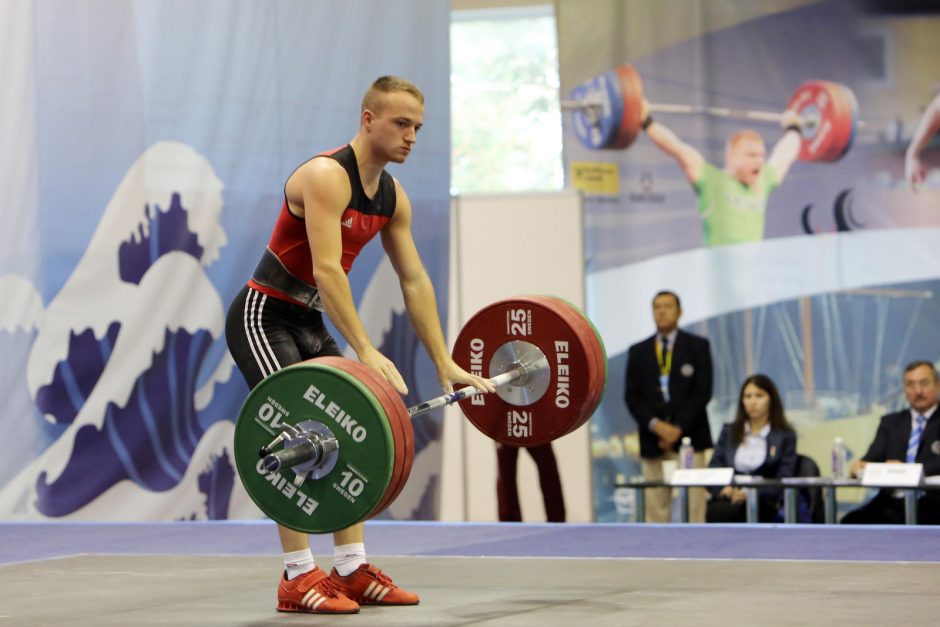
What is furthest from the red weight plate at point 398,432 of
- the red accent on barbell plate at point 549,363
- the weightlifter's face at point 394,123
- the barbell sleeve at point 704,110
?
the barbell sleeve at point 704,110

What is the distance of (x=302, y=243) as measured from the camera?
371 cm

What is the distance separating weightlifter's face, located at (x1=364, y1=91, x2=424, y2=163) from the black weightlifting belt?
0.41 metres

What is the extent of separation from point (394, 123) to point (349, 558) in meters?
1.12

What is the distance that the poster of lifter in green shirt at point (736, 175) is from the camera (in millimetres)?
8055

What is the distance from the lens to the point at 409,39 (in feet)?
24.7

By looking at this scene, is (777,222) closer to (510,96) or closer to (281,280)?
(510,96)

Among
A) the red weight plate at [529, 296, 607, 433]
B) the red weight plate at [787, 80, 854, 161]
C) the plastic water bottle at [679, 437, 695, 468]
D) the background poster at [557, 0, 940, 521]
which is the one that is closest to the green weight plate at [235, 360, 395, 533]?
the red weight plate at [529, 296, 607, 433]

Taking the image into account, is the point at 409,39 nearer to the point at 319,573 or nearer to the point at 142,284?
the point at 142,284

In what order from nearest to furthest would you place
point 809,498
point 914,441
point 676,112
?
point 914,441 → point 809,498 → point 676,112

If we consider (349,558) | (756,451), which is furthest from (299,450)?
(756,451)

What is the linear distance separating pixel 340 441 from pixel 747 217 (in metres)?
5.19

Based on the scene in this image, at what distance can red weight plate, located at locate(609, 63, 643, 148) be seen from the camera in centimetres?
814

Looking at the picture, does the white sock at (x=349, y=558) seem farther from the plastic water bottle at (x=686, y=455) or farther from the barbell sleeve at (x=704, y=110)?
the barbell sleeve at (x=704, y=110)

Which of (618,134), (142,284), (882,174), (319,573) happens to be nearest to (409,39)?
(618,134)
